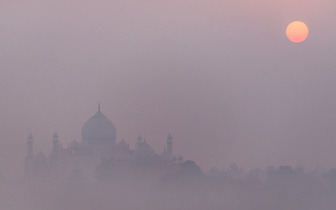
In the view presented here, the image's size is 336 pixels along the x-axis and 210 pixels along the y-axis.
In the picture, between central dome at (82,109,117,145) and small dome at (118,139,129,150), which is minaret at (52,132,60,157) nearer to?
central dome at (82,109,117,145)

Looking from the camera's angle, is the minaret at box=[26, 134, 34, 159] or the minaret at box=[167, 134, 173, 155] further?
the minaret at box=[167, 134, 173, 155]

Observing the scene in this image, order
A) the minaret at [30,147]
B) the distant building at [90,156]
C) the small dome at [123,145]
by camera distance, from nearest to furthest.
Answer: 1. the minaret at [30,147]
2. the distant building at [90,156]
3. the small dome at [123,145]

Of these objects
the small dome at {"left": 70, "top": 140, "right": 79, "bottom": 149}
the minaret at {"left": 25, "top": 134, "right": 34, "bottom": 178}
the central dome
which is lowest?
the minaret at {"left": 25, "top": 134, "right": 34, "bottom": 178}

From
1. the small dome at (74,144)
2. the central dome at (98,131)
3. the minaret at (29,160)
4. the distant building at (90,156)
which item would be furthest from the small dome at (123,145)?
the minaret at (29,160)

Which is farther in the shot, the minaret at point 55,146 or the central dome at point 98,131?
the central dome at point 98,131

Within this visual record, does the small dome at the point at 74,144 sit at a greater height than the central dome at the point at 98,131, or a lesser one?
lesser

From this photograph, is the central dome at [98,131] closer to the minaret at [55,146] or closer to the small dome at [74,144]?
the small dome at [74,144]

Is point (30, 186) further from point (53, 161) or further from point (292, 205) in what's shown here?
point (292, 205)

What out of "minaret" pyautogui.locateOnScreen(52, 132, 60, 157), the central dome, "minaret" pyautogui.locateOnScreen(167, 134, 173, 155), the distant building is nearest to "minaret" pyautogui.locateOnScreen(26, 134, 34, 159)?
the distant building

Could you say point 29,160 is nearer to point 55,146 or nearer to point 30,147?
point 30,147
